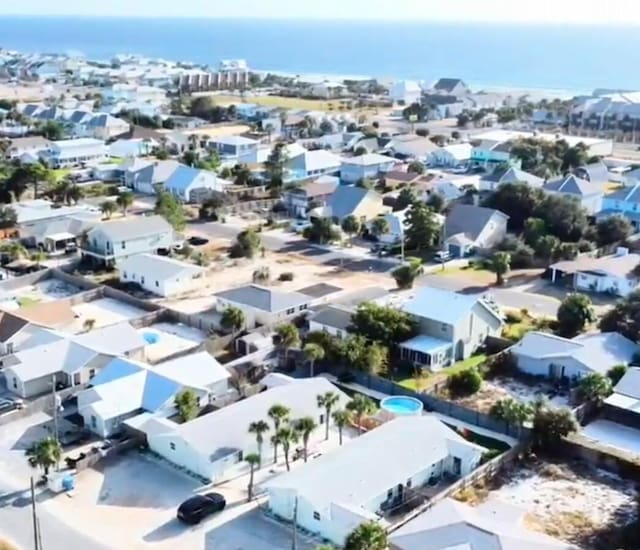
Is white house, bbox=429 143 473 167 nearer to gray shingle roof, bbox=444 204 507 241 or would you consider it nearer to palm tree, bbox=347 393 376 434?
gray shingle roof, bbox=444 204 507 241

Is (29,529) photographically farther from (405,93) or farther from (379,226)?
(405,93)

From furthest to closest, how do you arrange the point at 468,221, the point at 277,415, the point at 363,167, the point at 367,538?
the point at 363,167 → the point at 468,221 → the point at 277,415 → the point at 367,538

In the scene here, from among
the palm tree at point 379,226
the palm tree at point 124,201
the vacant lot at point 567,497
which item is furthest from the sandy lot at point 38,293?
the vacant lot at point 567,497

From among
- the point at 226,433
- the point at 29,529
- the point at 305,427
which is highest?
the point at 305,427

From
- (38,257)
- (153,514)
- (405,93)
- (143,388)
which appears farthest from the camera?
(405,93)

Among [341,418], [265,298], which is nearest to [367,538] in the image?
[341,418]

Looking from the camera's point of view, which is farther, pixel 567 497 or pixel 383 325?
pixel 383 325

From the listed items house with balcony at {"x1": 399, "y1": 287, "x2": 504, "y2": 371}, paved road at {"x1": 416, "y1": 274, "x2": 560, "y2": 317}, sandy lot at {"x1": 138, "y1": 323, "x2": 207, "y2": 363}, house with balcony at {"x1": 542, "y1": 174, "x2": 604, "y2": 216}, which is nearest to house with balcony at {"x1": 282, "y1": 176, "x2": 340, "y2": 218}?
house with balcony at {"x1": 542, "y1": 174, "x2": 604, "y2": 216}

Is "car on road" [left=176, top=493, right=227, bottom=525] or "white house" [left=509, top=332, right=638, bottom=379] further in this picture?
"white house" [left=509, top=332, right=638, bottom=379]
